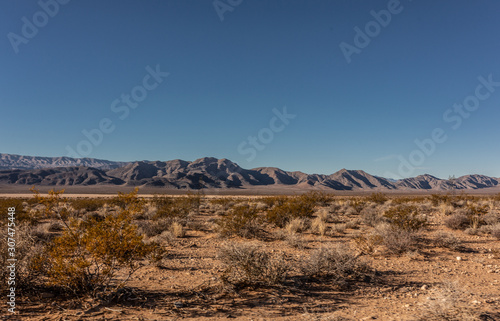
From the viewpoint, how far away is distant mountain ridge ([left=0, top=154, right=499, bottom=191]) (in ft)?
408

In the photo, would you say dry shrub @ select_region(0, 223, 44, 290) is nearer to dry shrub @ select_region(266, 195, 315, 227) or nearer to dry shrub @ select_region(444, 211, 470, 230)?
dry shrub @ select_region(266, 195, 315, 227)

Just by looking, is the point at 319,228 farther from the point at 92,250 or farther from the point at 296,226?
the point at 92,250

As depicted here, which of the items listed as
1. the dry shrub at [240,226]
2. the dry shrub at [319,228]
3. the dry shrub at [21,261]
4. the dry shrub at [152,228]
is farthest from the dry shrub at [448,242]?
the dry shrub at [21,261]

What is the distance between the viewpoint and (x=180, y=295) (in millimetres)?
5727

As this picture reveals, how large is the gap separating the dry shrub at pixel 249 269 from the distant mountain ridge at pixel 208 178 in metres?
103

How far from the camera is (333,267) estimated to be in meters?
6.72

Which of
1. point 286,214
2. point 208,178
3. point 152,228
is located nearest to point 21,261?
point 152,228

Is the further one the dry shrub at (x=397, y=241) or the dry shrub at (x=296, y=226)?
the dry shrub at (x=296, y=226)

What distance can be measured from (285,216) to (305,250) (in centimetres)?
521

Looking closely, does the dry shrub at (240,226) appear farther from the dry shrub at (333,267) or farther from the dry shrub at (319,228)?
the dry shrub at (333,267)

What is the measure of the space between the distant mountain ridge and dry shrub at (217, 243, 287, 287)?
338ft

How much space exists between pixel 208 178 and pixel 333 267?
129 meters

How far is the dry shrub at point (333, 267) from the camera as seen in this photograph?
6.59 m

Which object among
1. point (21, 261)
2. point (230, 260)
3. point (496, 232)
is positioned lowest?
point (496, 232)
